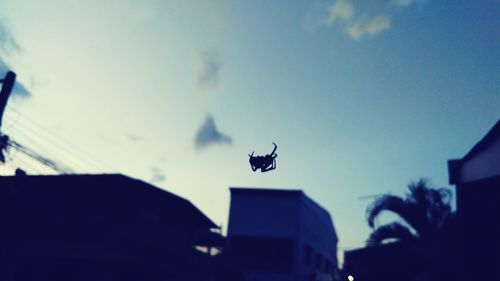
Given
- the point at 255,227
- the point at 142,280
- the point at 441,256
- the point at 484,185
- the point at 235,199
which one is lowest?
the point at 142,280

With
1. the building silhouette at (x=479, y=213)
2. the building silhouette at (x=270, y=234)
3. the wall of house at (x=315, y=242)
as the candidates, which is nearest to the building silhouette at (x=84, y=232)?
the building silhouette at (x=270, y=234)

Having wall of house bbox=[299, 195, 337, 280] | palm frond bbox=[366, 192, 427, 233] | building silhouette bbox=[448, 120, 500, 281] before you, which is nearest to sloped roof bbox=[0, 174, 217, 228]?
palm frond bbox=[366, 192, 427, 233]

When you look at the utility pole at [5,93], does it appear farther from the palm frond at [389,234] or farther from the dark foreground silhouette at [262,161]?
the palm frond at [389,234]

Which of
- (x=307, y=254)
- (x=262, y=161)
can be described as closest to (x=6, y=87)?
(x=262, y=161)

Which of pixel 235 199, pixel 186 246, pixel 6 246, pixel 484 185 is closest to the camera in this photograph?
pixel 484 185

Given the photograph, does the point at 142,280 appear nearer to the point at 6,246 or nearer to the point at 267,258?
the point at 6,246

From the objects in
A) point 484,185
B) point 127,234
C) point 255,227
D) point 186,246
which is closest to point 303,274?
point 255,227

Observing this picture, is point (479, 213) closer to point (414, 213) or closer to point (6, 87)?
point (414, 213)

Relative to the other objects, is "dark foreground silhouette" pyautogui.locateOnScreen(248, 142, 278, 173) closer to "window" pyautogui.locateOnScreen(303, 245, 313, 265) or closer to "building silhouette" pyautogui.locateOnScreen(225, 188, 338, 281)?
"building silhouette" pyautogui.locateOnScreen(225, 188, 338, 281)
